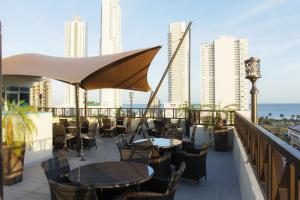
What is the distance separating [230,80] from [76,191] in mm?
37480

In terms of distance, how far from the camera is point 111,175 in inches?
117

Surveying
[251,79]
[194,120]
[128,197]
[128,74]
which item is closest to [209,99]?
[194,120]

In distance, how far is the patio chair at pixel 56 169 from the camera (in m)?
2.98

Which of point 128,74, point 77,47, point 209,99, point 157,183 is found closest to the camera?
point 157,183

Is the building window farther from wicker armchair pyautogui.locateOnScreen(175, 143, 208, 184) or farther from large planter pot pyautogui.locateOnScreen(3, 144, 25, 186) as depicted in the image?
wicker armchair pyautogui.locateOnScreen(175, 143, 208, 184)

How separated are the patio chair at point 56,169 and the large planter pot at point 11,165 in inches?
66.5

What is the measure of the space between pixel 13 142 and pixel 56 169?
6.91 feet

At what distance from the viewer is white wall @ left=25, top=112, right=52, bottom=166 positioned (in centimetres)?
584

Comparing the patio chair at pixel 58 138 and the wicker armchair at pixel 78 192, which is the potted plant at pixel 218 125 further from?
the wicker armchair at pixel 78 192

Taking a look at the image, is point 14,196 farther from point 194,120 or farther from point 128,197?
point 194,120

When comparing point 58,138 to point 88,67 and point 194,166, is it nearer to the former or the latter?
point 88,67

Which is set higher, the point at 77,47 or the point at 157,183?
the point at 77,47

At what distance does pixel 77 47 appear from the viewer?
195ft

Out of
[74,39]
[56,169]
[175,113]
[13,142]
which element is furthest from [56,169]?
[74,39]
